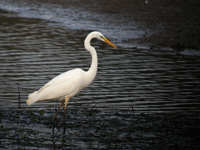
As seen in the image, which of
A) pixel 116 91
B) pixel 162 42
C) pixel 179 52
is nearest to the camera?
pixel 116 91

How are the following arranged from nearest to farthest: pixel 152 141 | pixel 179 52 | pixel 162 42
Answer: pixel 152 141, pixel 179 52, pixel 162 42

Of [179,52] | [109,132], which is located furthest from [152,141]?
[179,52]

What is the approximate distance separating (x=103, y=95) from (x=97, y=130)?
2216mm

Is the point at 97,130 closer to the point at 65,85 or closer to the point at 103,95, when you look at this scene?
the point at 65,85

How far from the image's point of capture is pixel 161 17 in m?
20.2

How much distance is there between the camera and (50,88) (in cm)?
905

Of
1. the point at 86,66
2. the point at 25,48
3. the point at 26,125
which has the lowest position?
the point at 26,125

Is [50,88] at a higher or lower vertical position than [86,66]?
lower

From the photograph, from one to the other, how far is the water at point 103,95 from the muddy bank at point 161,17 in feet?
2.42

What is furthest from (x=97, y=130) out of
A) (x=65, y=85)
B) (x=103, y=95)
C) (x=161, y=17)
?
(x=161, y=17)

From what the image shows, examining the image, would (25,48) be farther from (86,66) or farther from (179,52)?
(179,52)

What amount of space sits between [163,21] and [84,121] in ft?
36.7

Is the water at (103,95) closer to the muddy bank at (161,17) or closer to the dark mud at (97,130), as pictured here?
the dark mud at (97,130)

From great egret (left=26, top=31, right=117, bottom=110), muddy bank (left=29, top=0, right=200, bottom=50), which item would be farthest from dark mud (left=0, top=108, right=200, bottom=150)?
muddy bank (left=29, top=0, right=200, bottom=50)
